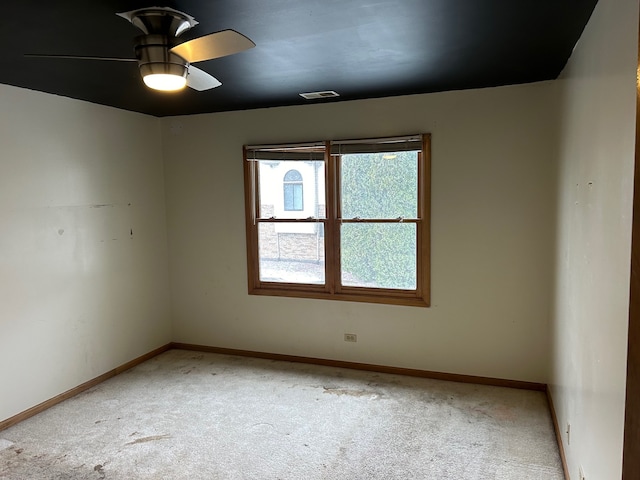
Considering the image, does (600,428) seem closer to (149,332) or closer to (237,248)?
(237,248)

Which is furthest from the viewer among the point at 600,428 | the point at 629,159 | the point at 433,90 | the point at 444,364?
the point at 444,364

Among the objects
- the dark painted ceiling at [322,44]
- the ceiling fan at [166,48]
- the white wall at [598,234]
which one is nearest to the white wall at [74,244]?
the dark painted ceiling at [322,44]

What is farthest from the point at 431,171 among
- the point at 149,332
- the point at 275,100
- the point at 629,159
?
the point at 149,332

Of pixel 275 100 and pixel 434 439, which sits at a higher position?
pixel 275 100

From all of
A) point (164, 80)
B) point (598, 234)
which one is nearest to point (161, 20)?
point (164, 80)

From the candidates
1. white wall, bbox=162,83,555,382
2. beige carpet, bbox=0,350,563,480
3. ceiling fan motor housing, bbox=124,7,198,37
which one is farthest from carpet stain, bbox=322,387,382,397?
ceiling fan motor housing, bbox=124,7,198,37

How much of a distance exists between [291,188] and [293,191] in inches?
1.4

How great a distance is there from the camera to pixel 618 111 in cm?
153

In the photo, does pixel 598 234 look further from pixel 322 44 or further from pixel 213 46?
pixel 213 46

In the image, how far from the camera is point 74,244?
3.69 m

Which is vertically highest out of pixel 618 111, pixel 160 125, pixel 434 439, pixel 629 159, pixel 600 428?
pixel 160 125

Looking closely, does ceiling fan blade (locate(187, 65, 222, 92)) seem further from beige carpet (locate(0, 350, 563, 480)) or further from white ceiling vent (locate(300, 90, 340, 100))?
beige carpet (locate(0, 350, 563, 480))

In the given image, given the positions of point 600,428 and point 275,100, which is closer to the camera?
point 600,428

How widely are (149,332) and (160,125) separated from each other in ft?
6.87
